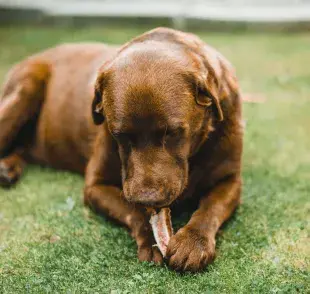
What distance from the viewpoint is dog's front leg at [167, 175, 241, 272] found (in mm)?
3244

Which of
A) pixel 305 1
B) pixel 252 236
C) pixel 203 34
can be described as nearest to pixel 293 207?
pixel 252 236

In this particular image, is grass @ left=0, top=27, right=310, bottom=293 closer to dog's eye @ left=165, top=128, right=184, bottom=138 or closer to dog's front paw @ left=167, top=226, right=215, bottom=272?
dog's front paw @ left=167, top=226, right=215, bottom=272

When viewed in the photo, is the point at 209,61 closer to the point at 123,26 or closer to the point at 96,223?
the point at 96,223

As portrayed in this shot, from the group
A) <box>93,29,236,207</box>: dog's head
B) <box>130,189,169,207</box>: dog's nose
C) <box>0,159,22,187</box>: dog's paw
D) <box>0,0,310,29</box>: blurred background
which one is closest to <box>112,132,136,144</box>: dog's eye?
<box>93,29,236,207</box>: dog's head

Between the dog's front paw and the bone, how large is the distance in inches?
3.7

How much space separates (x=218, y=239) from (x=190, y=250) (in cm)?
45

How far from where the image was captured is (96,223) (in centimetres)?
402

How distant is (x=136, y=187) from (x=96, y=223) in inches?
35.3

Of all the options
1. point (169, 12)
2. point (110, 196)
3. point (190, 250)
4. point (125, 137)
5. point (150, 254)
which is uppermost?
point (125, 137)

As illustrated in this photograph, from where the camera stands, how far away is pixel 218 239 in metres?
3.68

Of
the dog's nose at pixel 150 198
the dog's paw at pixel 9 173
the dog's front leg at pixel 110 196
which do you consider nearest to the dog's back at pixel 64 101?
the dog's paw at pixel 9 173

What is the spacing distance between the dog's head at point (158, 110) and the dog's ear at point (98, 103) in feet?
0.03

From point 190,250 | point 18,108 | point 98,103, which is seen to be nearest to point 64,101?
point 18,108

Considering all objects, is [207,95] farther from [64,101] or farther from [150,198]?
[64,101]
